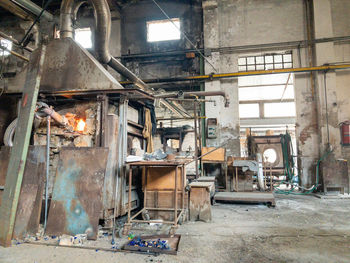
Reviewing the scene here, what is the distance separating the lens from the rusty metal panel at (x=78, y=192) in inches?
149

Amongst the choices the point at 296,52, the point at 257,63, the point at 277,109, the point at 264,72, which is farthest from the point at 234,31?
the point at 277,109

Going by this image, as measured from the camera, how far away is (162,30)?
9.79 metres

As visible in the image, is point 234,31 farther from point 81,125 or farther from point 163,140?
point 81,125

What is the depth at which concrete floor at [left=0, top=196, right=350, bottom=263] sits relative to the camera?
9.74 ft

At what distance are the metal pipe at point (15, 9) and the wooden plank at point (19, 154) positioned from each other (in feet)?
20.6

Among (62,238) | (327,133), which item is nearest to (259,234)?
(62,238)

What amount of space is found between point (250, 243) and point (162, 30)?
8.95 meters

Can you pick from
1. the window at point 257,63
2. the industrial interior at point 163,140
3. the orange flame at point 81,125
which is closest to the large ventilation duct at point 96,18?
the industrial interior at point 163,140

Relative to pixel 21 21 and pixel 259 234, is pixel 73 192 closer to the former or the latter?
pixel 259 234

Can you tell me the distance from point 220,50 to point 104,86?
5.78m

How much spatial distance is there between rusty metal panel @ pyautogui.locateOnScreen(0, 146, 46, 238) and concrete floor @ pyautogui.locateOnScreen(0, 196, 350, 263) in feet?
1.46

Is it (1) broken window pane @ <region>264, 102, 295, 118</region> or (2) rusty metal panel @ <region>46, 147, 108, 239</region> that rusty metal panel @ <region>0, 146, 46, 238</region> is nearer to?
(2) rusty metal panel @ <region>46, 147, 108, 239</region>

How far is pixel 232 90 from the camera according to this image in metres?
8.82

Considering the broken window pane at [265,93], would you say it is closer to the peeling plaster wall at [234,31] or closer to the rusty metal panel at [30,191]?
the peeling plaster wall at [234,31]
